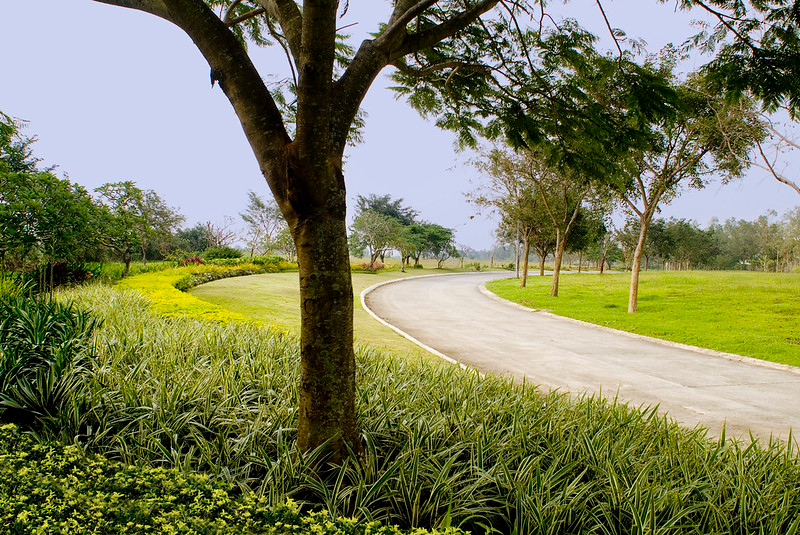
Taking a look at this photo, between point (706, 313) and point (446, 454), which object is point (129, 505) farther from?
point (706, 313)

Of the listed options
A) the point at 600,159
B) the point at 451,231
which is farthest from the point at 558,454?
the point at 451,231

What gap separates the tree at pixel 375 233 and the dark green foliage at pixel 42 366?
32988mm

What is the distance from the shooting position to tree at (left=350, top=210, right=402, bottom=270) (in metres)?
38.2

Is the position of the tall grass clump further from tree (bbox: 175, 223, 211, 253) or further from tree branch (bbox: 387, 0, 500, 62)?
tree (bbox: 175, 223, 211, 253)

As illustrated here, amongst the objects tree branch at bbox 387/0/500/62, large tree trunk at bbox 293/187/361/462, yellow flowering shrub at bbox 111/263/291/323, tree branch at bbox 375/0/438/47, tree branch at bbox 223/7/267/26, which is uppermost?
tree branch at bbox 223/7/267/26

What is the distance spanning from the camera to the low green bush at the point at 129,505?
1.85 metres

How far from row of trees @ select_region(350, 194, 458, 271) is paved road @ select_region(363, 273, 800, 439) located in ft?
79.2

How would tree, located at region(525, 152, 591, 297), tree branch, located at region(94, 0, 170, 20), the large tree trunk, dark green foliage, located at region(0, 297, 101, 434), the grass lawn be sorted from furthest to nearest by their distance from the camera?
tree, located at region(525, 152, 591, 297) < the grass lawn < dark green foliage, located at region(0, 297, 101, 434) < tree branch, located at region(94, 0, 170, 20) < the large tree trunk

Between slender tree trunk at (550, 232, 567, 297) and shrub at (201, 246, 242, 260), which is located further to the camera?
shrub at (201, 246, 242, 260)

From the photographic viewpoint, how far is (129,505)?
2008mm

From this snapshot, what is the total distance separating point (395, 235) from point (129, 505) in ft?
121

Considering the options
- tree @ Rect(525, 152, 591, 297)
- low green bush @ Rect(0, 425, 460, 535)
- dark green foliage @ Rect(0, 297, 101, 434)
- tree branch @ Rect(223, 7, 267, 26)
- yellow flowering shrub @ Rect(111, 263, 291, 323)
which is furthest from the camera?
tree @ Rect(525, 152, 591, 297)

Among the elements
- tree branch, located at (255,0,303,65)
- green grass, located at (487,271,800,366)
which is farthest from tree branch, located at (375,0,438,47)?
green grass, located at (487,271,800,366)

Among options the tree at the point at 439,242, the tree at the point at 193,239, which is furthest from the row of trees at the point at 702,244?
the tree at the point at 193,239
